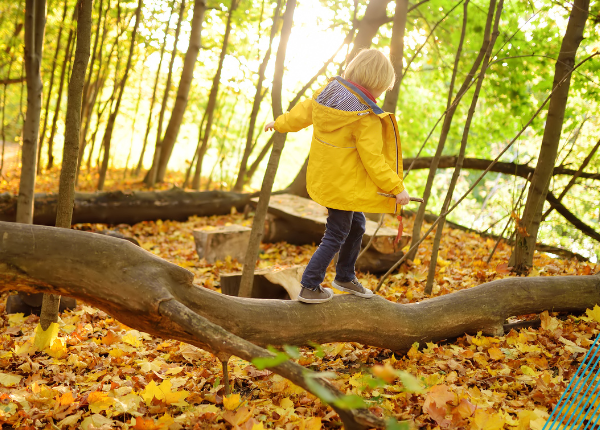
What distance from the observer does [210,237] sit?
601 centimetres

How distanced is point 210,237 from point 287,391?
3658 mm

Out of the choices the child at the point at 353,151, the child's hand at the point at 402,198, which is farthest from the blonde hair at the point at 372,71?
the child's hand at the point at 402,198

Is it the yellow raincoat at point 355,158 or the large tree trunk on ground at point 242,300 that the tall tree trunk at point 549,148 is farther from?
→ the yellow raincoat at point 355,158

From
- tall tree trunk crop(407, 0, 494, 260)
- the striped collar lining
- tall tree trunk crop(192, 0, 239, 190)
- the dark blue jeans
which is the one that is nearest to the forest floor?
the dark blue jeans

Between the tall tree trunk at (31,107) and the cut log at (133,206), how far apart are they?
6.41ft

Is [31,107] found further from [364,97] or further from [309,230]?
[364,97]

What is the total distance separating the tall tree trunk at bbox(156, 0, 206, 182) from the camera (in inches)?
398

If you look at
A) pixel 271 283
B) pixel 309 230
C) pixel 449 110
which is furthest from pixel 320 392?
pixel 309 230

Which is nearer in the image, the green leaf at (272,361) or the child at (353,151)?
the green leaf at (272,361)

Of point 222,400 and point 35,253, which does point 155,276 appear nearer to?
point 35,253

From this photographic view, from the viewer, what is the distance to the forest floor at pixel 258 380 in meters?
2.22

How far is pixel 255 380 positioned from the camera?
2840 mm

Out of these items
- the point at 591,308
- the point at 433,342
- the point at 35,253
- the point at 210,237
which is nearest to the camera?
the point at 35,253

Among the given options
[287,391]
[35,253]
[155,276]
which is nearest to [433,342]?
[287,391]
